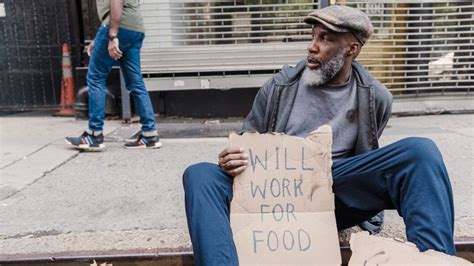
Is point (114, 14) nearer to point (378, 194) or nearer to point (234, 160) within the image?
point (234, 160)

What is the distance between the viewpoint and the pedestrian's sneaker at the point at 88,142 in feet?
14.9

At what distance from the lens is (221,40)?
5.88m

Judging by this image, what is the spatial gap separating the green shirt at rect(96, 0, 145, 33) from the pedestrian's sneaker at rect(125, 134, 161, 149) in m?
1.05

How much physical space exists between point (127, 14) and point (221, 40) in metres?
1.71

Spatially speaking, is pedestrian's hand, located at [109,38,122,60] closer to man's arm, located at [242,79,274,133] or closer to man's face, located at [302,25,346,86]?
man's arm, located at [242,79,274,133]

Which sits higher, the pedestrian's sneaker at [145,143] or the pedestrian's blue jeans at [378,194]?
the pedestrian's blue jeans at [378,194]

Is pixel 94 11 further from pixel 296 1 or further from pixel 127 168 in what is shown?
pixel 127 168

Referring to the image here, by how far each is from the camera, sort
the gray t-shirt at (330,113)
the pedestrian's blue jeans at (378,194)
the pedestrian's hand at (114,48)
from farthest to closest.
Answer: the pedestrian's hand at (114,48) → the gray t-shirt at (330,113) → the pedestrian's blue jeans at (378,194)

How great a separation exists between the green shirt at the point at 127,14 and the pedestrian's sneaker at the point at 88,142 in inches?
41.8

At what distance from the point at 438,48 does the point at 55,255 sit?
17.5 ft

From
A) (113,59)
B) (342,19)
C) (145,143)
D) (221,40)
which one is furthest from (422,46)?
(342,19)

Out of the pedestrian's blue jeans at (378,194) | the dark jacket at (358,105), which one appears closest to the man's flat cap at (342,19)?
the dark jacket at (358,105)

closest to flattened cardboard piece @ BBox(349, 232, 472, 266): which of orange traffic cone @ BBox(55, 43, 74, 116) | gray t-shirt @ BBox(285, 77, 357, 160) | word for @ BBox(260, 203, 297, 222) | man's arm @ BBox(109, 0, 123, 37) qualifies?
word for @ BBox(260, 203, 297, 222)

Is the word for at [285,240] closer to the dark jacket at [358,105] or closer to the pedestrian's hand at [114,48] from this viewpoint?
the dark jacket at [358,105]
